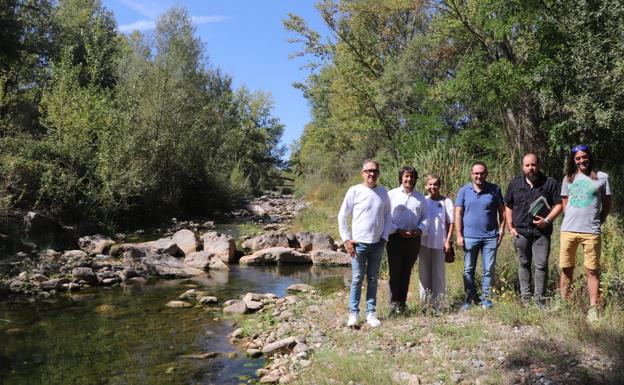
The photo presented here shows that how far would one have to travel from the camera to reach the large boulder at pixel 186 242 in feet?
47.6

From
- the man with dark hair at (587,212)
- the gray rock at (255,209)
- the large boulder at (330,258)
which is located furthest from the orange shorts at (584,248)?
the gray rock at (255,209)

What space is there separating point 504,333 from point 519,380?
97 cm

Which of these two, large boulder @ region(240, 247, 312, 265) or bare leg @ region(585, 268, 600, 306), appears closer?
bare leg @ region(585, 268, 600, 306)

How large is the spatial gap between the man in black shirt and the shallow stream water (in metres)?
3.45

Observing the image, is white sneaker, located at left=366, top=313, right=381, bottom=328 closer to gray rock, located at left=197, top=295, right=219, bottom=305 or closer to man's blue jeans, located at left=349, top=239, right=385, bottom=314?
man's blue jeans, located at left=349, top=239, right=385, bottom=314

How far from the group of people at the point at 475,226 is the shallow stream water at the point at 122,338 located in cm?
208

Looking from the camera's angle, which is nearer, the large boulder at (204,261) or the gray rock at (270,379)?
the gray rock at (270,379)

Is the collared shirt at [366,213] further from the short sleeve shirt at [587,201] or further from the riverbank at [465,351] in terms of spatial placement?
the short sleeve shirt at [587,201]

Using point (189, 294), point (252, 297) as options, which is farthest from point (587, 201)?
point (189, 294)

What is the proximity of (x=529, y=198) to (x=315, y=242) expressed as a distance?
9584 millimetres

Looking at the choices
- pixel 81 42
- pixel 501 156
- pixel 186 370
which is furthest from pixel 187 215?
pixel 186 370

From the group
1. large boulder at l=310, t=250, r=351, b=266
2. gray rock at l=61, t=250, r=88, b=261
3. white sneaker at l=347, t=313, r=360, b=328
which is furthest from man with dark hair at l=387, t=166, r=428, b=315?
gray rock at l=61, t=250, r=88, b=261

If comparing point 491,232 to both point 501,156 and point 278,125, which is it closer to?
point 501,156

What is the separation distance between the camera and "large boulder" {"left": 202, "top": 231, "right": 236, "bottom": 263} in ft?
45.2
